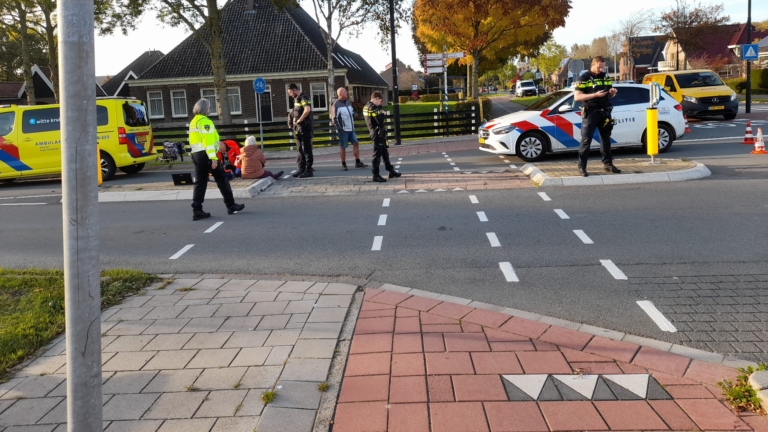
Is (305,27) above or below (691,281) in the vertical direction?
above

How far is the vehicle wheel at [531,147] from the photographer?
14.2 metres

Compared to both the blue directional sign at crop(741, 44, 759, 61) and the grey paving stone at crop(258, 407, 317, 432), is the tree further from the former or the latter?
the grey paving stone at crop(258, 407, 317, 432)

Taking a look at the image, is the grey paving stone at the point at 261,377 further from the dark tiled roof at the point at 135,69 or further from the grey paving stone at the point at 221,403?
the dark tiled roof at the point at 135,69

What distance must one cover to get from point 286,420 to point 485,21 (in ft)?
89.9

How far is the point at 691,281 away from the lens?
5.74m

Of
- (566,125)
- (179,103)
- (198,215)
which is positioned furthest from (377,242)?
(179,103)

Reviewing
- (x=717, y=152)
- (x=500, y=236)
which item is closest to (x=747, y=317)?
(x=500, y=236)

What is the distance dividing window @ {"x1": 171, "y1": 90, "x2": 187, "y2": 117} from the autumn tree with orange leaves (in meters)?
19.4

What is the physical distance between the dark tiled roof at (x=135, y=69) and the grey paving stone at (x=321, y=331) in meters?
58.2

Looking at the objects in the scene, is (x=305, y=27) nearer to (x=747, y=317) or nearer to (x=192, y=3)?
(x=192, y=3)

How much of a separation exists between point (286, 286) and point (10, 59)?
69434mm

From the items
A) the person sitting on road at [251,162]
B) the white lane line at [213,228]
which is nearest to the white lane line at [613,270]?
the white lane line at [213,228]

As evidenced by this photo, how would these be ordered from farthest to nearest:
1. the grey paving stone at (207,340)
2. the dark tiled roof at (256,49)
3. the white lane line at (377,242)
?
the dark tiled roof at (256,49) < the white lane line at (377,242) < the grey paving stone at (207,340)

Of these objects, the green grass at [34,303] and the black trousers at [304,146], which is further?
the black trousers at [304,146]
